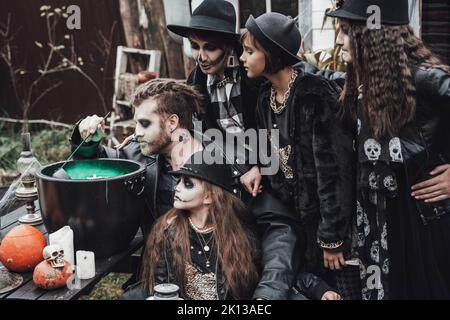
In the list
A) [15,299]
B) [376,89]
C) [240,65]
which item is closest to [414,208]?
[376,89]

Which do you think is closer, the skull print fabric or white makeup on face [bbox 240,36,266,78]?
the skull print fabric

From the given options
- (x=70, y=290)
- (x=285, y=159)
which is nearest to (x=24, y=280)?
(x=70, y=290)

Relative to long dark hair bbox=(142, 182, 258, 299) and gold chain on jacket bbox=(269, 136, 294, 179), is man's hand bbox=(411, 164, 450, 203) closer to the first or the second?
gold chain on jacket bbox=(269, 136, 294, 179)

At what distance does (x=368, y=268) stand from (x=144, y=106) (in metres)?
1.48

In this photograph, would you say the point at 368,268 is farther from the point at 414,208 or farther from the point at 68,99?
the point at 68,99

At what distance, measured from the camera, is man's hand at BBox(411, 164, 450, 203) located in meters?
3.09

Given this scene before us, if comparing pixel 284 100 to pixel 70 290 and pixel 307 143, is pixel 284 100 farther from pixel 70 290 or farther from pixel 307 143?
pixel 70 290

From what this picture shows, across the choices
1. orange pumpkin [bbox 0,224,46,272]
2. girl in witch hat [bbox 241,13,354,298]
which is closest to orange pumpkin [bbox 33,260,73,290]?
orange pumpkin [bbox 0,224,46,272]

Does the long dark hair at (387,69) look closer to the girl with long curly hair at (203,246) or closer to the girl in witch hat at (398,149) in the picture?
the girl in witch hat at (398,149)

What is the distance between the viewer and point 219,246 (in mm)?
3223

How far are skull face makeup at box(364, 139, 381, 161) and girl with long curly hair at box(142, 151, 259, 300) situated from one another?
727 millimetres

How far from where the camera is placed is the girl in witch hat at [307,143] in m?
3.23

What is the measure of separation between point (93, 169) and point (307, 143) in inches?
48.9

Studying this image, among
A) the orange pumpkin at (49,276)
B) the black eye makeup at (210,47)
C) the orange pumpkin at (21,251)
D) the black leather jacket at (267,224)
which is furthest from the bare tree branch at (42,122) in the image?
the orange pumpkin at (49,276)
